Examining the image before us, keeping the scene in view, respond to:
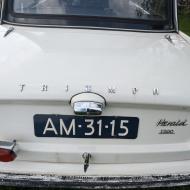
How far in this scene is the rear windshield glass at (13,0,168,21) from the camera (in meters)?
3.97

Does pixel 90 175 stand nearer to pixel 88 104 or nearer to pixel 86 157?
pixel 86 157

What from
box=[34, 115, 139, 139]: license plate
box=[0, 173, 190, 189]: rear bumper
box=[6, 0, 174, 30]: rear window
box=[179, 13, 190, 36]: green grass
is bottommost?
box=[179, 13, 190, 36]: green grass

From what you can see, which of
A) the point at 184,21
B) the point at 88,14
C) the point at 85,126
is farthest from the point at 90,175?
the point at 184,21

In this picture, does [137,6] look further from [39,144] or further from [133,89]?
[39,144]

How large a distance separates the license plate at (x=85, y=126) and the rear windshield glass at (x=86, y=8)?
4.32 ft

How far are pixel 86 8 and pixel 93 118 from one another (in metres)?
1.40

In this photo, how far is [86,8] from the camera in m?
3.98

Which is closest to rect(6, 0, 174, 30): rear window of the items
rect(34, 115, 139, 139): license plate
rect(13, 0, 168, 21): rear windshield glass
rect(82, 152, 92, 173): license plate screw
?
rect(13, 0, 168, 21): rear windshield glass

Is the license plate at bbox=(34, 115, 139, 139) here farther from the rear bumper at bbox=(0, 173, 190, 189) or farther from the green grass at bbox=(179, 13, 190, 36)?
the green grass at bbox=(179, 13, 190, 36)

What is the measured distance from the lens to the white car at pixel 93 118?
2.90 meters

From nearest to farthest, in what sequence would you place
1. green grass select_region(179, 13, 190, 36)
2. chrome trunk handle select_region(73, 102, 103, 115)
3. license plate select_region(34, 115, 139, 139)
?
chrome trunk handle select_region(73, 102, 103, 115) < license plate select_region(34, 115, 139, 139) < green grass select_region(179, 13, 190, 36)

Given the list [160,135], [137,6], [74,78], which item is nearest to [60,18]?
[137,6]

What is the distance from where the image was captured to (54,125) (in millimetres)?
2955

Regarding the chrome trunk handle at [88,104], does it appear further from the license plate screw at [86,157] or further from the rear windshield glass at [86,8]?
the rear windshield glass at [86,8]
